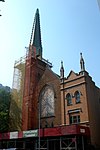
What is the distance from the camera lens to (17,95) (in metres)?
38.9

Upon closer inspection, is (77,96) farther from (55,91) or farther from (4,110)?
(4,110)

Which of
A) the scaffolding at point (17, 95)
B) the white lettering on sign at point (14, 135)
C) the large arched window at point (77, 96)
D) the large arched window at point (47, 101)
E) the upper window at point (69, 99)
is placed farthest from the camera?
the scaffolding at point (17, 95)

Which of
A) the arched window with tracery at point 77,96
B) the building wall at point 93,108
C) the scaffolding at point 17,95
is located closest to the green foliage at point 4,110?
the scaffolding at point 17,95

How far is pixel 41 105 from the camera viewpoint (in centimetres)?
3481

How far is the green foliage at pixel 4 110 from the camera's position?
1480 inches

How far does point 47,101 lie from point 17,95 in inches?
303

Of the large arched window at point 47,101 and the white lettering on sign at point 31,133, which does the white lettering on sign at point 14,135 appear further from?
the large arched window at point 47,101

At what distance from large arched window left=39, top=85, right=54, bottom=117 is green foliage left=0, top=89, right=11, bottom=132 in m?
8.18

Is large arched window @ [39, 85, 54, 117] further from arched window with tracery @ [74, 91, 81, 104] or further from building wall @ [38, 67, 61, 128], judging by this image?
arched window with tracery @ [74, 91, 81, 104]

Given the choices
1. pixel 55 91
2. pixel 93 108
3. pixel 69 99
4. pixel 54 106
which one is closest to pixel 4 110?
pixel 54 106

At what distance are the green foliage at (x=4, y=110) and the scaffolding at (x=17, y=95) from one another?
120 cm

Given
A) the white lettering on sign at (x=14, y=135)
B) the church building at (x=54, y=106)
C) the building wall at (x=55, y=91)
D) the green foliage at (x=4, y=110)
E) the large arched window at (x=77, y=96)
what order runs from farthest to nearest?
1. the green foliage at (x=4, y=110)
2. the building wall at (x=55, y=91)
3. the white lettering on sign at (x=14, y=135)
4. the large arched window at (x=77, y=96)
5. the church building at (x=54, y=106)

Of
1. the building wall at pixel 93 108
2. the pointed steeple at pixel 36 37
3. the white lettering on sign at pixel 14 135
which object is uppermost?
the pointed steeple at pixel 36 37

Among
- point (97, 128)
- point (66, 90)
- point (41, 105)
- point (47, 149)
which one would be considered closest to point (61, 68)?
point (66, 90)
